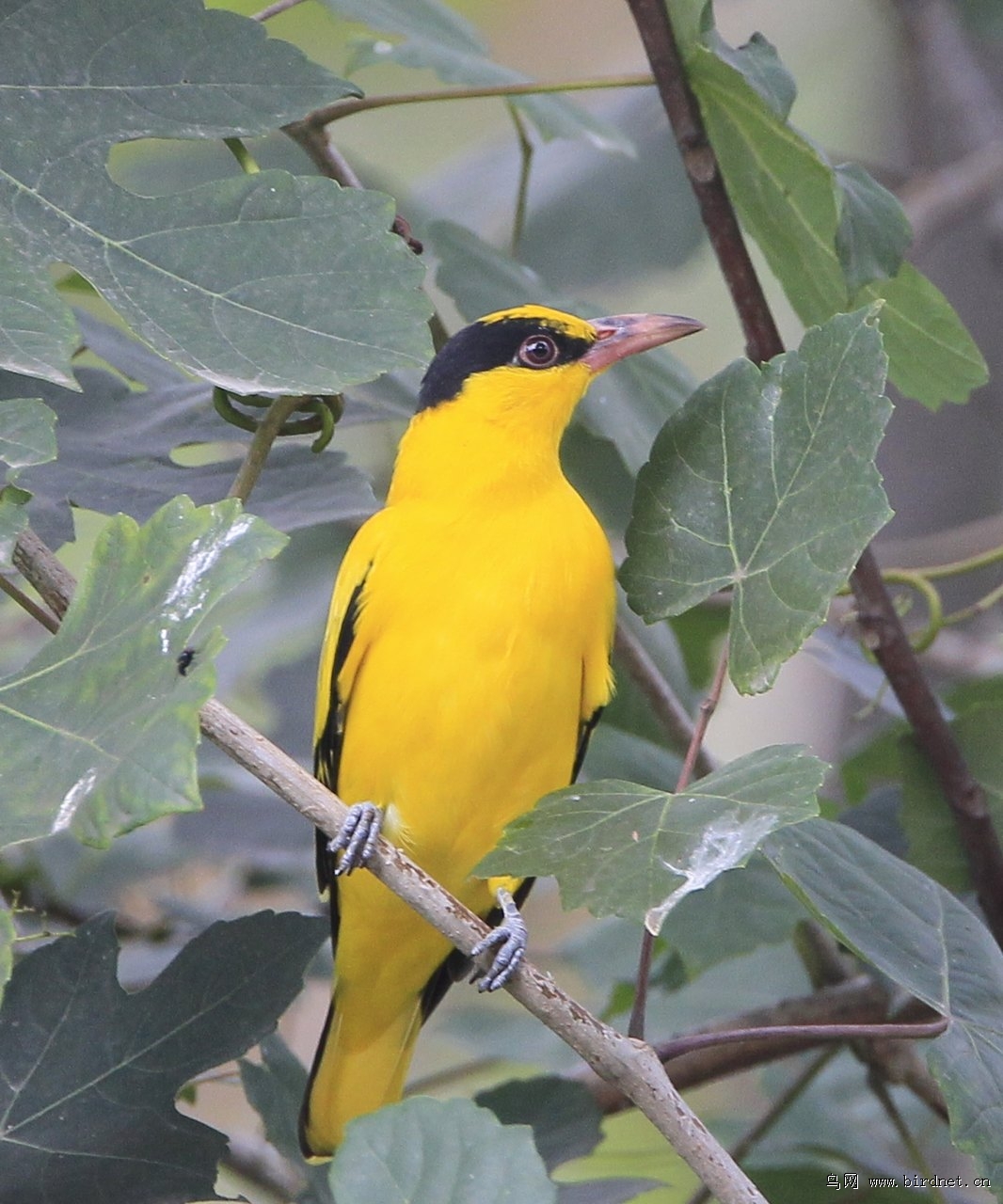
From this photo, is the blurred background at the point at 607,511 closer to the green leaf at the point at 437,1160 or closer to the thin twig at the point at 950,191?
the thin twig at the point at 950,191

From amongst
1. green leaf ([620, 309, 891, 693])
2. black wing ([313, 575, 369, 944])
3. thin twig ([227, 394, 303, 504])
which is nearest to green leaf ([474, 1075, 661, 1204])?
black wing ([313, 575, 369, 944])

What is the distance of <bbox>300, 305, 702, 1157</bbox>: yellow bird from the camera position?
2.90 m

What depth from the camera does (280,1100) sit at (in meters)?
2.76

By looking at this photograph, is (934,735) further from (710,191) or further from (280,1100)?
(280,1100)

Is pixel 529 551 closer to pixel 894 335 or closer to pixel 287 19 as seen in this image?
pixel 894 335

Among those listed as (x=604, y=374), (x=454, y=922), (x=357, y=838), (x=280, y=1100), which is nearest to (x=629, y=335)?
(x=604, y=374)

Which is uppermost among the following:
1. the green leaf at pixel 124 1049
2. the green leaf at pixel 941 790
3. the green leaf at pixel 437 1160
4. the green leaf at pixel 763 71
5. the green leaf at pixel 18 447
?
the green leaf at pixel 763 71

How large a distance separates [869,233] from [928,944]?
1138 mm

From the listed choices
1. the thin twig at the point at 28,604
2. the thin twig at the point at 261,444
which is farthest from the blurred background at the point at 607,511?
the thin twig at the point at 28,604

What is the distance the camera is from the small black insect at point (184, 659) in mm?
1542

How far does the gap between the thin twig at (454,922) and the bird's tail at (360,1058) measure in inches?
54.4

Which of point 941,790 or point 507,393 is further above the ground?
point 507,393

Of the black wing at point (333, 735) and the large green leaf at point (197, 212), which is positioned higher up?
the large green leaf at point (197, 212)

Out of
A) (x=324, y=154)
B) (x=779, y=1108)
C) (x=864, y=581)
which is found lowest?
(x=779, y=1108)
